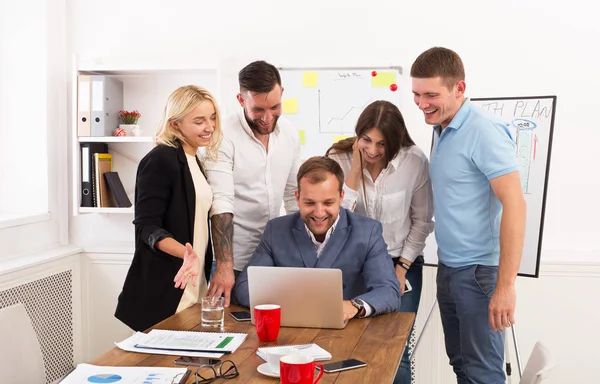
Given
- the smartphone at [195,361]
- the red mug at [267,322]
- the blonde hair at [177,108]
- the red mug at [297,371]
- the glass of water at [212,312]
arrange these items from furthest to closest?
the blonde hair at [177,108], the glass of water at [212,312], the red mug at [267,322], the smartphone at [195,361], the red mug at [297,371]

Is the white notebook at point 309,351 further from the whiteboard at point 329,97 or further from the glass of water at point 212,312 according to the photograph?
the whiteboard at point 329,97

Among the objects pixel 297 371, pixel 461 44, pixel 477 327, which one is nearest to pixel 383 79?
pixel 461 44

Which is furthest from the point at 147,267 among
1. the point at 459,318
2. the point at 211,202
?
the point at 459,318

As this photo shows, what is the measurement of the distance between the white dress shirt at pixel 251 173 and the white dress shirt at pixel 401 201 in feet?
1.00

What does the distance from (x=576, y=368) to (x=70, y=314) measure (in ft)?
9.03

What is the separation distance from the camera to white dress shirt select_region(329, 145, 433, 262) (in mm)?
2658

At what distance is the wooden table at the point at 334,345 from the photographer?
5.41 feet

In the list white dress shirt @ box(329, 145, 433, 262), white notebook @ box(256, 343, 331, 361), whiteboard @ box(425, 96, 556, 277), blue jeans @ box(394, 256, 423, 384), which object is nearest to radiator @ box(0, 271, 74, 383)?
white dress shirt @ box(329, 145, 433, 262)

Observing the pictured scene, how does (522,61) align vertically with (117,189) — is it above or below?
above

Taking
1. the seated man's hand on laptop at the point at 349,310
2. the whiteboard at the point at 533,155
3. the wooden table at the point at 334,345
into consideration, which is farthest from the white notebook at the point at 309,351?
the whiteboard at the point at 533,155

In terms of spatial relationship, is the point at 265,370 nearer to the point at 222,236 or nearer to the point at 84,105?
the point at 222,236

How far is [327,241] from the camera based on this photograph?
7.82ft

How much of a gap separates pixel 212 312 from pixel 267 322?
0.22 meters

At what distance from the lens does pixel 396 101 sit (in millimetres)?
3590
